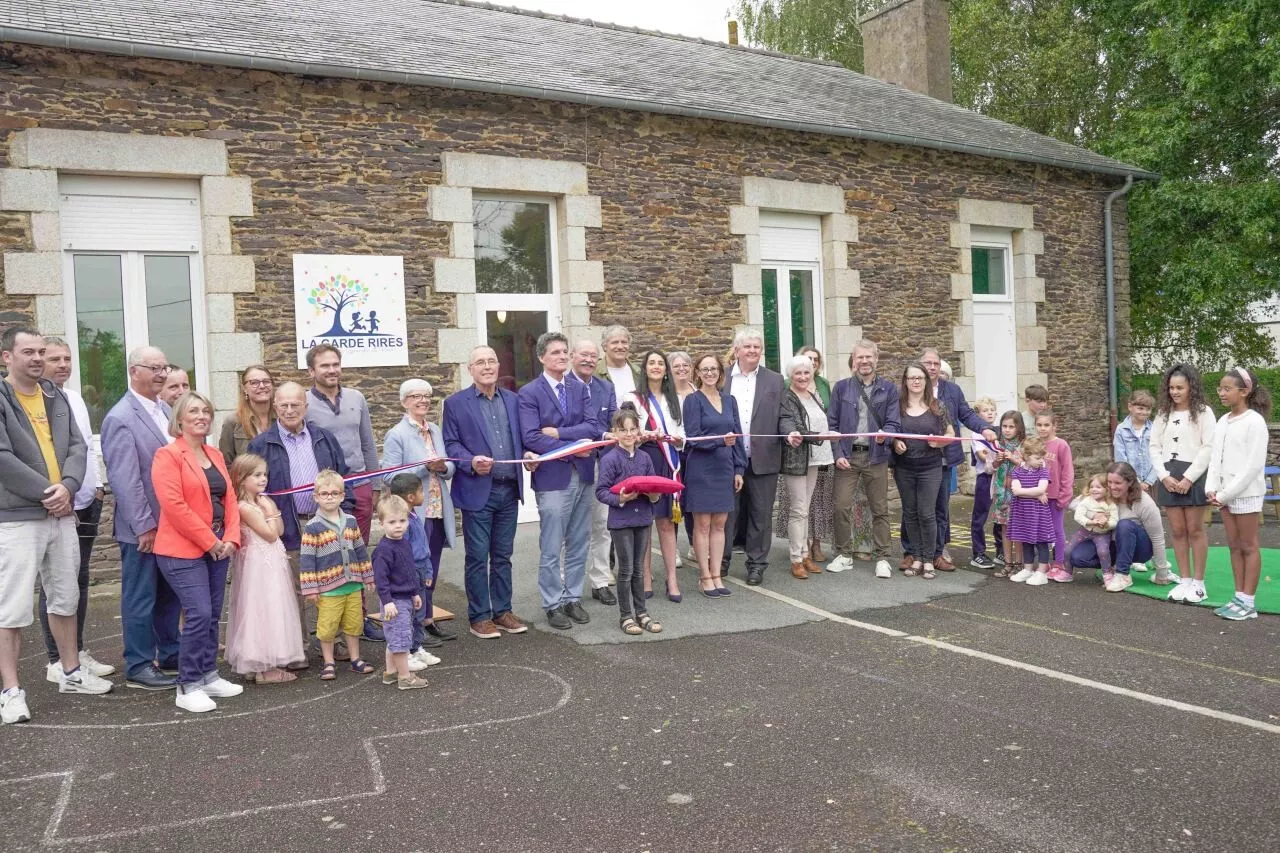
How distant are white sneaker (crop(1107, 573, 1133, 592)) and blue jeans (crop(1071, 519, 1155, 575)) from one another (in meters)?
0.07

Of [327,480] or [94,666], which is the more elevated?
[327,480]

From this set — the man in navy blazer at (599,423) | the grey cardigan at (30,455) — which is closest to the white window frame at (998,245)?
the man in navy blazer at (599,423)

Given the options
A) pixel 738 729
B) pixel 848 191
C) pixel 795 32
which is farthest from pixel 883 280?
pixel 795 32

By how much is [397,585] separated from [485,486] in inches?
42.4

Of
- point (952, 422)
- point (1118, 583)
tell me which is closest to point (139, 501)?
point (952, 422)

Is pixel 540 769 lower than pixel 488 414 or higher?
lower

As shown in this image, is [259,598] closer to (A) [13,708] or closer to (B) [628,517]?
(A) [13,708]

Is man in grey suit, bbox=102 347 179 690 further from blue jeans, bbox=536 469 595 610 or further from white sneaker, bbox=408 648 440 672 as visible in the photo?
blue jeans, bbox=536 469 595 610

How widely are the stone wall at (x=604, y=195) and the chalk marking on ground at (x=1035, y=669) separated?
443 cm

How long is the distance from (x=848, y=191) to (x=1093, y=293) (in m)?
4.89

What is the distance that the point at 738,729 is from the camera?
463 cm

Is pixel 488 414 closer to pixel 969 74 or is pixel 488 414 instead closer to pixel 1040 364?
pixel 1040 364

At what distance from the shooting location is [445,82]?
943cm

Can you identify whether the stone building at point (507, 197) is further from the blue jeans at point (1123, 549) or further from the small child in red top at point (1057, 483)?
the blue jeans at point (1123, 549)
